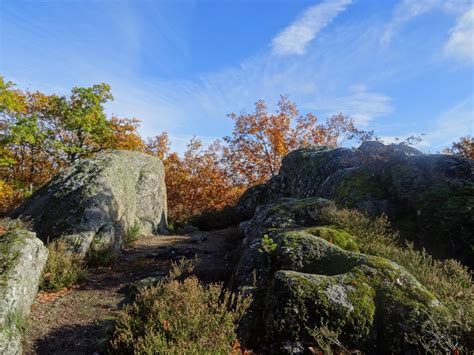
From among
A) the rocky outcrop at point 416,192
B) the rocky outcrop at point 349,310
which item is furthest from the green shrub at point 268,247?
the rocky outcrop at point 416,192

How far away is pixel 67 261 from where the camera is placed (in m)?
7.93

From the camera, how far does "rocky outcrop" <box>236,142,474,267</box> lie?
22.9ft

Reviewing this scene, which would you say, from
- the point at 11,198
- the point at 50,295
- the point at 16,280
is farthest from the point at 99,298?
the point at 11,198

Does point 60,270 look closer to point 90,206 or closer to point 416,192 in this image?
point 90,206

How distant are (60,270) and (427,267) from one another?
7.70 meters

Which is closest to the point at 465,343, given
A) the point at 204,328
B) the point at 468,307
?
the point at 468,307

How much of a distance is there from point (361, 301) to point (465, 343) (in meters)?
1.11

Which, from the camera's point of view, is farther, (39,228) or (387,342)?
(39,228)

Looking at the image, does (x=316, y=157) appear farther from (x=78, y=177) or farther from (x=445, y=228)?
(x=78, y=177)

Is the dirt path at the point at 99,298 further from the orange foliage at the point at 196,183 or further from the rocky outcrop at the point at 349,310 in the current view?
the orange foliage at the point at 196,183

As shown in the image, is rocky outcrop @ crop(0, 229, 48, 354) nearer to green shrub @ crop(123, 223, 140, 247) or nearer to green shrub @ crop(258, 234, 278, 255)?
green shrub @ crop(258, 234, 278, 255)

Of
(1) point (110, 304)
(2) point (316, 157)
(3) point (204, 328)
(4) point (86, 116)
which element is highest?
(4) point (86, 116)

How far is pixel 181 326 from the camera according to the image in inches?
157

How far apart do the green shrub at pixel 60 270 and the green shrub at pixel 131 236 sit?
11.6 feet
